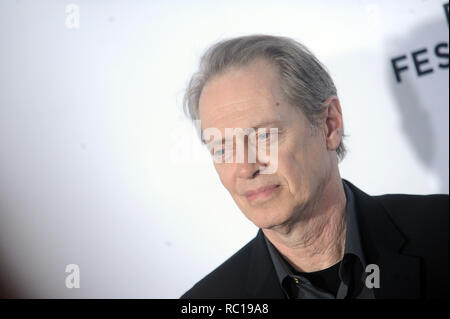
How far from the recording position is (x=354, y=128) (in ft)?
4.80

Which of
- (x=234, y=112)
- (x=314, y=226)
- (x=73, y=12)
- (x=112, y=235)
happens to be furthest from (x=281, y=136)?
(x=73, y=12)

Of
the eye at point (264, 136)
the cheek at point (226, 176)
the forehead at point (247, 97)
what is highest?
the forehead at point (247, 97)

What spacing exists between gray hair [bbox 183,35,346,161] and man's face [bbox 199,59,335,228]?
0.02m

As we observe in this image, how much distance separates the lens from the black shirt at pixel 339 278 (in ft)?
4.26

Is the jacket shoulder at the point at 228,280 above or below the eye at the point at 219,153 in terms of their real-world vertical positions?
below

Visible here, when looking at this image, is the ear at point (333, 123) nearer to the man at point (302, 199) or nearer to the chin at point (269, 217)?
the man at point (302, 199)

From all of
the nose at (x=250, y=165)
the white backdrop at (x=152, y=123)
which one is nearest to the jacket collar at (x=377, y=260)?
the white backdrop at (x=152, y=123)

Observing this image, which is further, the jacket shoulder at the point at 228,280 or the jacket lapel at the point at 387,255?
the jacket shoulder at the point at 228,280

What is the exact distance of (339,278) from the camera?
131 centimetres

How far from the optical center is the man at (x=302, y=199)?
1.29 meters

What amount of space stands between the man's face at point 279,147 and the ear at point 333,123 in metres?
0.03

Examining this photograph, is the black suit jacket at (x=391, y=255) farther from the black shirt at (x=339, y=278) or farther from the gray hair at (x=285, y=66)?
the gray hair at (x=285, y=66)
